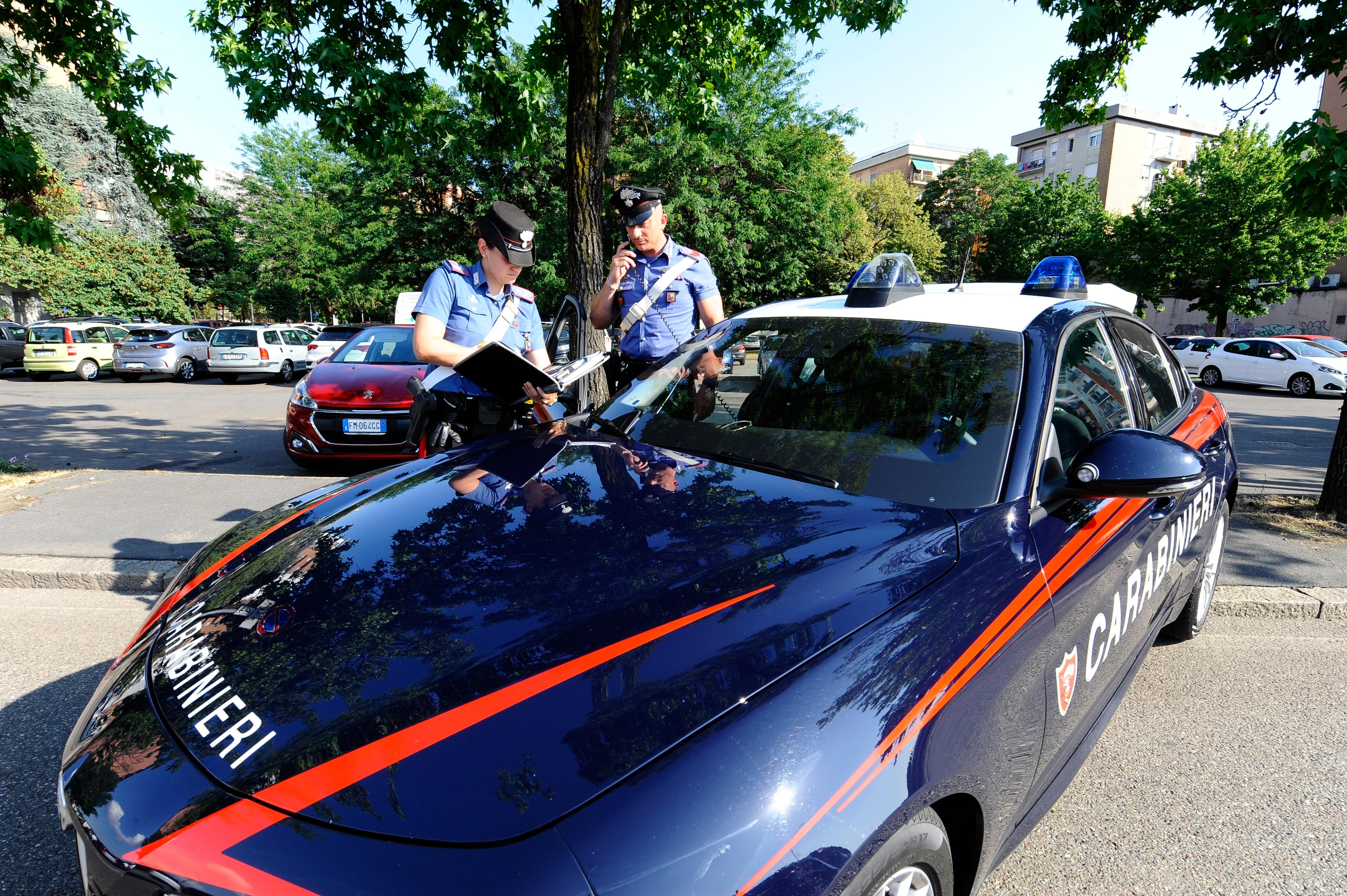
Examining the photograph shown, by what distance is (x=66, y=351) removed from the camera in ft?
69.8

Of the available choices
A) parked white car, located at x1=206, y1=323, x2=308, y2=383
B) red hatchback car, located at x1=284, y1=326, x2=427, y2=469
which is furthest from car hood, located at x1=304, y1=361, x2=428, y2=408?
parked white car, located at x1=206, y1=323, x2=308, y2=383

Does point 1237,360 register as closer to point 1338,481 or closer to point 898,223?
point 1338,481

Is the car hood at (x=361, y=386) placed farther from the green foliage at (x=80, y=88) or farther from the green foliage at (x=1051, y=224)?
the green foliage at (x=1051, y=224)

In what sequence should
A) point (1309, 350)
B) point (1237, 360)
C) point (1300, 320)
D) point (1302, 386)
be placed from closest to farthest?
point (1302, 386) → point (1309, 350) → point (1237, 360) → point (1300, 320)

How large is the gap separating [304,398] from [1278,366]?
2344 cm

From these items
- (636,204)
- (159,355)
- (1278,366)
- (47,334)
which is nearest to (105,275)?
(47,334)

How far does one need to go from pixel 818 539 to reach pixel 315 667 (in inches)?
41.3

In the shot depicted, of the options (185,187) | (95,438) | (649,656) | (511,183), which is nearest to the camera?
(649,656)

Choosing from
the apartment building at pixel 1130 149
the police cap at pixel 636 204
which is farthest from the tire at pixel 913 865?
the apartment building at pixel 1130 149

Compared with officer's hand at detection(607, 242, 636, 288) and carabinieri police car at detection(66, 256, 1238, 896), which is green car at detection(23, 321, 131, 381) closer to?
officer's hand at detection(607, 242, 636, 288)

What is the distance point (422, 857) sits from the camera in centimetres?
103

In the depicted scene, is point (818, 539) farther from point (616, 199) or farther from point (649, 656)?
point (616, 199)

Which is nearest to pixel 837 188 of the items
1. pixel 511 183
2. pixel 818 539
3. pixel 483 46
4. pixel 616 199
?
pixel 511 183

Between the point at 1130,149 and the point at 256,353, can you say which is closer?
the point at 256,353
